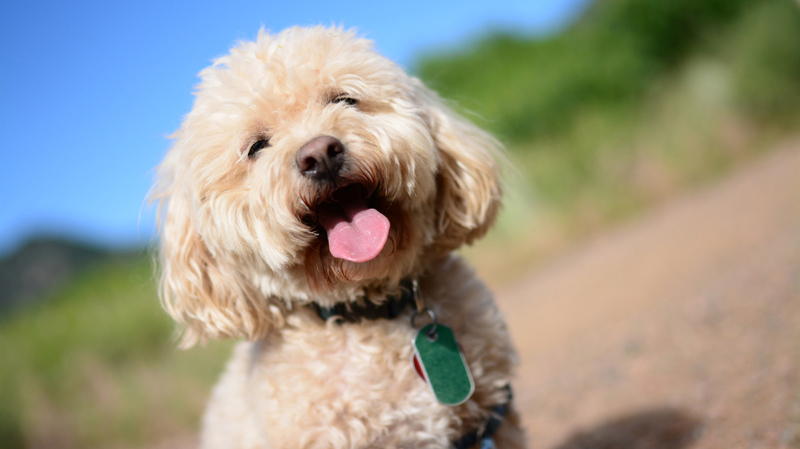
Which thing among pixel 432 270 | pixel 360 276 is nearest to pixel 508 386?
pixel 432 270

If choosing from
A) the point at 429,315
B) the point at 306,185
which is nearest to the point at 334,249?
the point at 306,185

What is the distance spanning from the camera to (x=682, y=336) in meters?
3.80

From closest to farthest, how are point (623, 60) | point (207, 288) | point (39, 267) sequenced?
point (207, 288) → point (623, 60) → point (39, 267)

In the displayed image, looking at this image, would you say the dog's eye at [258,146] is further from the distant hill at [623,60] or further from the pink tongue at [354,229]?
the distant hill at [623,60]

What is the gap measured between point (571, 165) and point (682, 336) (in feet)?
25.3

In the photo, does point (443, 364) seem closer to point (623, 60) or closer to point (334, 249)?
point (334, 249)

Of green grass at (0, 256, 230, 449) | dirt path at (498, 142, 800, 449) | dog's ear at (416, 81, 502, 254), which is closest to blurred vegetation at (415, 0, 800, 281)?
dirt path at (498, 142, 800, 449)

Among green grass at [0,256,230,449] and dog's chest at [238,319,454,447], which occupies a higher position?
green grass at [0,256,230,449]

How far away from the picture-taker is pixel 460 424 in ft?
6.66

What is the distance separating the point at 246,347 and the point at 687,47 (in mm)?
15513

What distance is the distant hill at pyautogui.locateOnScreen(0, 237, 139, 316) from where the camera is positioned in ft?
62.8

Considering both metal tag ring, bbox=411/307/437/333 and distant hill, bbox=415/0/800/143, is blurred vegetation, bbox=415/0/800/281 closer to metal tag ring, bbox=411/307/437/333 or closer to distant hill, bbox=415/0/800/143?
distant hill, bbox=415/0/800/143

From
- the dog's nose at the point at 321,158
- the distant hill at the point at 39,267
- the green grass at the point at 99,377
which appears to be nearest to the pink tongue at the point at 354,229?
the dog's nose at the point at 321,158

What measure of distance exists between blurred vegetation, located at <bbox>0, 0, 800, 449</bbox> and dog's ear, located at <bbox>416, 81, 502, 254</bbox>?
3.16 m
